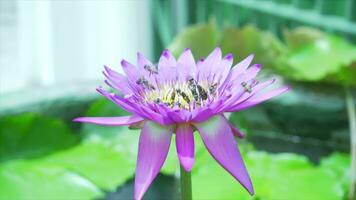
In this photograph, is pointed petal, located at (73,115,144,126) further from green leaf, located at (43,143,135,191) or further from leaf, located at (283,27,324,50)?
leaf, located at (283,27,324,50)

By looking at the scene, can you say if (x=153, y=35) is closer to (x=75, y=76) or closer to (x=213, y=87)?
(x=75, y=76)

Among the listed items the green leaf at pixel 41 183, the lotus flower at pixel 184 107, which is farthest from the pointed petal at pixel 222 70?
the green leaf at pixel 41 183

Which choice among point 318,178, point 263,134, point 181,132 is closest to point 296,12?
point 263,134

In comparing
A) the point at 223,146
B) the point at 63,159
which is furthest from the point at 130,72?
the point at 63,159

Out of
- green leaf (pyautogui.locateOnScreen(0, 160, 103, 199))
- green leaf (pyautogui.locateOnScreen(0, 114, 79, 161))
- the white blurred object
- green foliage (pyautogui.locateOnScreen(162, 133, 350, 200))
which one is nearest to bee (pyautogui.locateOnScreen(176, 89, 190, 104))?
green foliage (pyautogui.locateOnScreen(162, 133, 350, 200))

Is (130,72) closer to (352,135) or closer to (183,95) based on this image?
(183,95)
